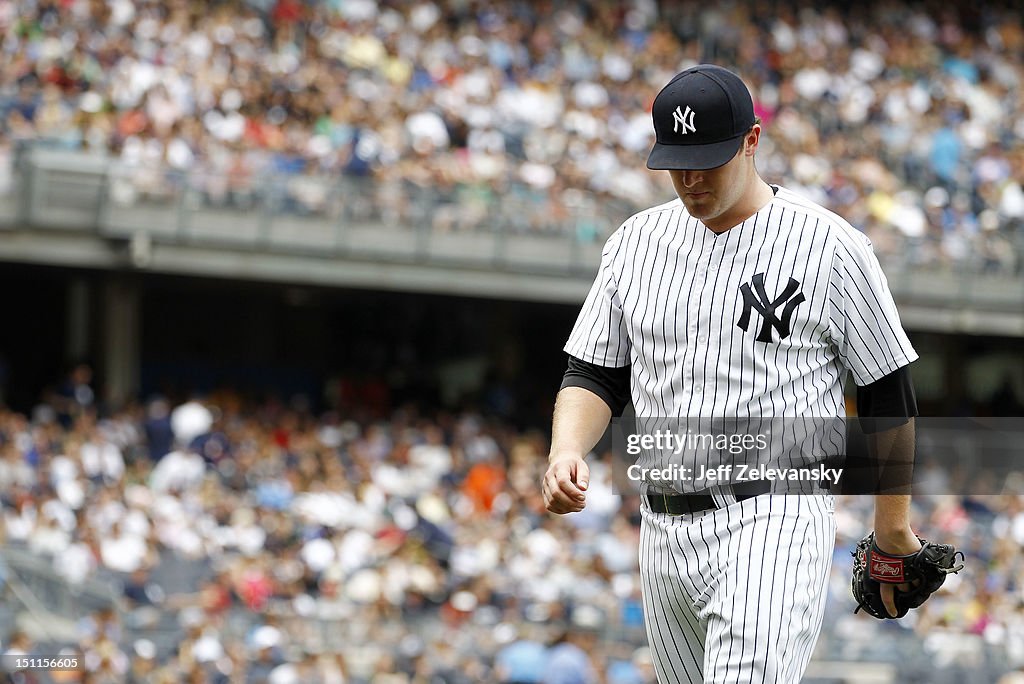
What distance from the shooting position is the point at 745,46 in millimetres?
19469

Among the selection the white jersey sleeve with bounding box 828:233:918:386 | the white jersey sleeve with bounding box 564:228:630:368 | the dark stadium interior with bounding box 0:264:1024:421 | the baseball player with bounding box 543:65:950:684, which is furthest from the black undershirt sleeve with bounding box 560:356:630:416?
the dark stadium interior with bounding box 0:264:1024:421

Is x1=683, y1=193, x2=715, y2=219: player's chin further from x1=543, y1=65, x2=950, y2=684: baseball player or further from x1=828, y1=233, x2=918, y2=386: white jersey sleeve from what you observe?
x1=828, y1=233, x2=918, y2=386: white jersey sleeve

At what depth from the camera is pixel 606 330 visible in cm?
370

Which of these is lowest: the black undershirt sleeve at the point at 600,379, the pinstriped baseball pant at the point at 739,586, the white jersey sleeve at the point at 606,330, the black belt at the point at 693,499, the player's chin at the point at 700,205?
the pinstriped baseball pant at the point at 739,586

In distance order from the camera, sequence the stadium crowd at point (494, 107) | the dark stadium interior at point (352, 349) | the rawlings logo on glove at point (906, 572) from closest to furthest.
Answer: the rawlings logo on glove at point (906, 572) → the stadium crowd at point (494, 107) → the dark stadium interior at point (352, 349)

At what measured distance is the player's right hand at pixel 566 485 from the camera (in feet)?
10.9

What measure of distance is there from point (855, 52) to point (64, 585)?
1295cm

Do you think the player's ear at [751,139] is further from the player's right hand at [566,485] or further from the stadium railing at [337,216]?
the stadium railing at [337,216]

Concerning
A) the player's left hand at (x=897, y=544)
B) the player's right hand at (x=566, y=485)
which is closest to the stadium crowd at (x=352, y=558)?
the player's right hand at (x=566, y=485)

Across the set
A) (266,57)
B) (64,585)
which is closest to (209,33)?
(266,57)

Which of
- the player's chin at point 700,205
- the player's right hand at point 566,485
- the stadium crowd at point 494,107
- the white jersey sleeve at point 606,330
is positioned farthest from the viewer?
the stadium crowd at point 494,107

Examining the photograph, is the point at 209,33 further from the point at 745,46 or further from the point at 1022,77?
the point at 1022,77

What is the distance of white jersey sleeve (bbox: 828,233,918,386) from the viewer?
3457mm

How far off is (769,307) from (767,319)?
0.03 meters
